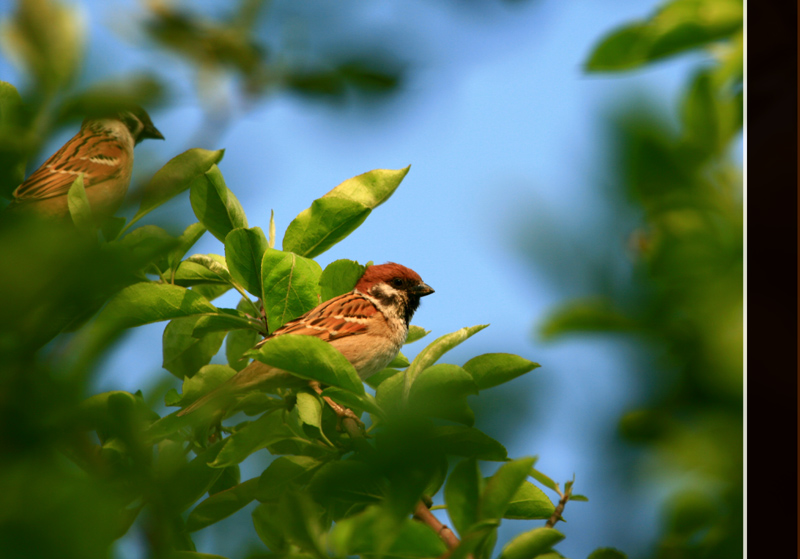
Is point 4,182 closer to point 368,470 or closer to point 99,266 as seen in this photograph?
point 99,266

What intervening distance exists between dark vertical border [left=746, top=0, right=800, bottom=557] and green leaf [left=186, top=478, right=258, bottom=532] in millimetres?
892

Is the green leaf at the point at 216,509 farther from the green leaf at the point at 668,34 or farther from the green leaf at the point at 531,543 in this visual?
the green leaf at the point at 668,34

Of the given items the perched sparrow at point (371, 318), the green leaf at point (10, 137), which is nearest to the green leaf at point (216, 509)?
the green leaf at point (10, 137)

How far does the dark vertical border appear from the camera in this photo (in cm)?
83

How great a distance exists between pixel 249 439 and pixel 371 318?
1.63m

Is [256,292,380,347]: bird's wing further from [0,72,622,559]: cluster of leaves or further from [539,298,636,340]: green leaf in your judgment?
[539,298,636,340]: green leaf

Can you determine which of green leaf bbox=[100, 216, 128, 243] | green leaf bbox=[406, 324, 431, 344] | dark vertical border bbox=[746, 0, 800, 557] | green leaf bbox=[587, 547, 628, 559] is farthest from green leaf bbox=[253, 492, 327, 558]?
green leaf bbox=[406, 324, 431, 344]

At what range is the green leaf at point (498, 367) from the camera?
1.12 meters

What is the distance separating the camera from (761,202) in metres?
0.88

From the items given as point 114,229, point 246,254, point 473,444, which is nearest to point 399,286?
point 246,254

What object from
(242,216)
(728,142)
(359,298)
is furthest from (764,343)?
(359,298)

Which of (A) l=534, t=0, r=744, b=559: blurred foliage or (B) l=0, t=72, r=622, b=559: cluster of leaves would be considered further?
(A) l=534, t=0, r=744, b=559: blurred foliage

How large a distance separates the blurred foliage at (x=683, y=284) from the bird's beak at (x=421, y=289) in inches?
101

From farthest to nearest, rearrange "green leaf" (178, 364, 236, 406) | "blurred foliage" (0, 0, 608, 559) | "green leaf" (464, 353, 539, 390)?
"green leaf" (178, 364, 236, 406) → "green leaf" (464, 353, 539, 390) → "blurred foliage" (0, 0, 608, 559)
